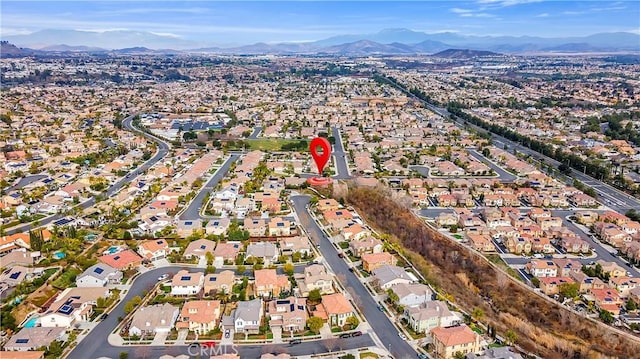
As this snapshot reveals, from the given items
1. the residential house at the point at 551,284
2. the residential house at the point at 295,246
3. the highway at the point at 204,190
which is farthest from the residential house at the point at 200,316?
the residential house at the point at 551,284

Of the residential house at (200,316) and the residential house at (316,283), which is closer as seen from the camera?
the residential house at (200,316)

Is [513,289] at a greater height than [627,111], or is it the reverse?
[627,111]

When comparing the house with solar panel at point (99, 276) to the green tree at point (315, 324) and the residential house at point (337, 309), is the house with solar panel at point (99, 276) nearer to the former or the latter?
the green tree at point (315, 324)

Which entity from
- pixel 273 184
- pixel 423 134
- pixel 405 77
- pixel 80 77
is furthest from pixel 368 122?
pixel 80 77

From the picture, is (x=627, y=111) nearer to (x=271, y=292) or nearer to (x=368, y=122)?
(x=368, y=122)

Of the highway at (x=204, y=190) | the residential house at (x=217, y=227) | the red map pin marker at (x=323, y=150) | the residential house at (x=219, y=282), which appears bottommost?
the residential house at (x=219, y=282)

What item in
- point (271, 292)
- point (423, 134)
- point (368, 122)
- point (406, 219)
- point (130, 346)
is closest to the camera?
point (130, 346)
